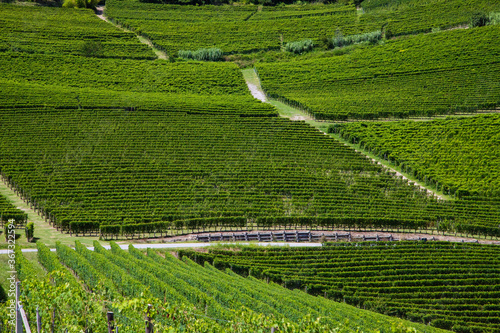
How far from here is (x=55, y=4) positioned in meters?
136

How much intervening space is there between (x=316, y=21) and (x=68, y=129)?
8938 cm

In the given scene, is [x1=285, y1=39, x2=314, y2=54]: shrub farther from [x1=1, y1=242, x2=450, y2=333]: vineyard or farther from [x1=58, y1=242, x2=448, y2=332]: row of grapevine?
[x1=58, y1=242, x2=448, y2=332]: row of grapevine

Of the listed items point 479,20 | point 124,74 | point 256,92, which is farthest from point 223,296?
point 479,20

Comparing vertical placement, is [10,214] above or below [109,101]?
below

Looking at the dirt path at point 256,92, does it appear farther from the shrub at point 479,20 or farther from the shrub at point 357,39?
the shrub at point 479,20

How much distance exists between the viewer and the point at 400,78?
315 feet

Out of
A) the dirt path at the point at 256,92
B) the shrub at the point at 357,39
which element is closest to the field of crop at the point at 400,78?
the dirt path at the point at 256,92

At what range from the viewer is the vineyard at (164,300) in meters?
19.6

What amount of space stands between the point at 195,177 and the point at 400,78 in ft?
191

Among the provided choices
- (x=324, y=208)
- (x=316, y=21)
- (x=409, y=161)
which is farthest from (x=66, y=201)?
(x=316, y=21)

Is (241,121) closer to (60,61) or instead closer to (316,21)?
(60,61)

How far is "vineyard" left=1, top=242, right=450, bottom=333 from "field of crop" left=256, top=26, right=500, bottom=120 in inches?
2053

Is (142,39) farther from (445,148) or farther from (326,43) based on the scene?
(445,148)

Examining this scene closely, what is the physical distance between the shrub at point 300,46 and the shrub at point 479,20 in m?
38.6
